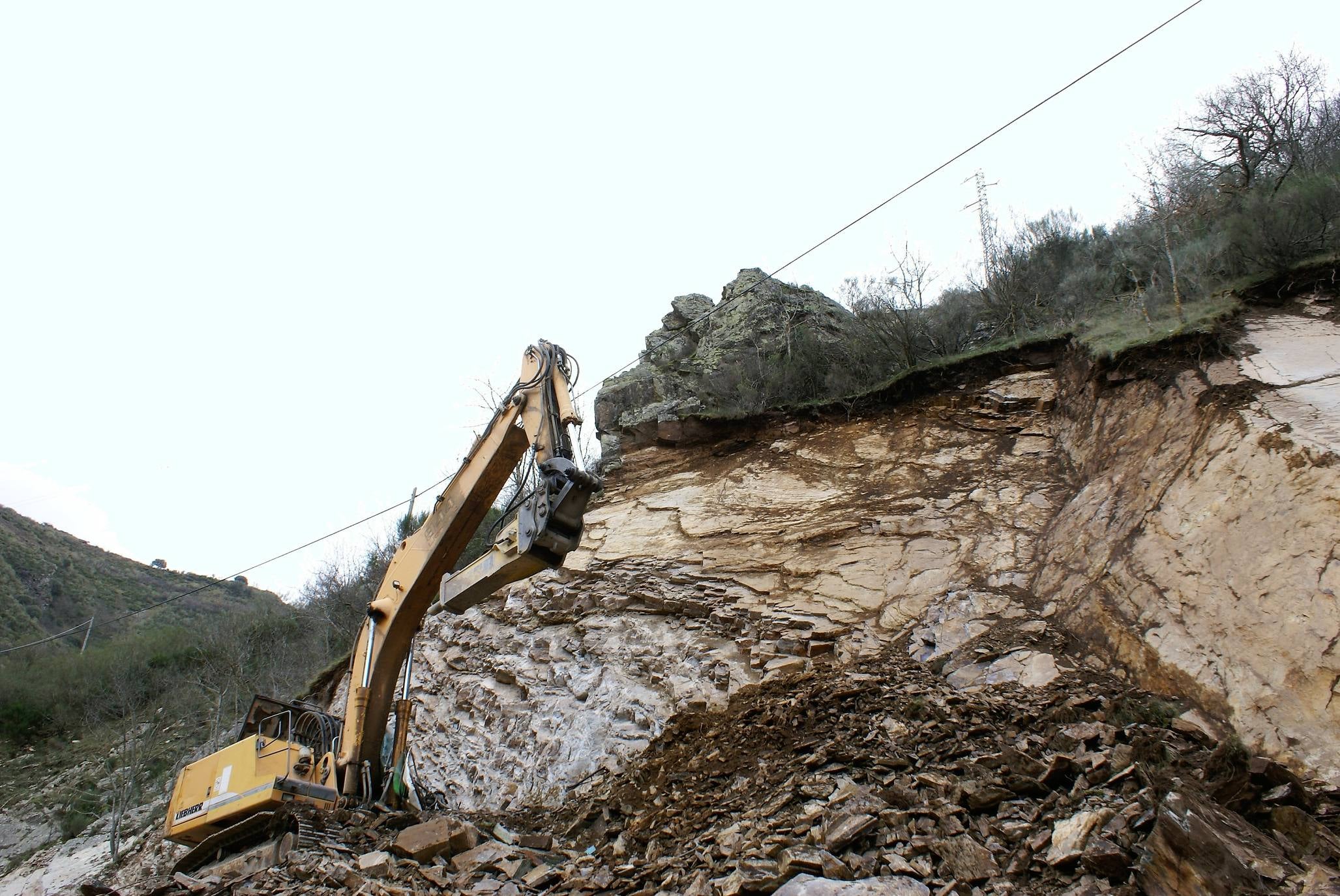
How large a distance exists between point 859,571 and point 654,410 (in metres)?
6.05

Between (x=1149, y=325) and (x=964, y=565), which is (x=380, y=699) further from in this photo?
(x=1149, y=325)

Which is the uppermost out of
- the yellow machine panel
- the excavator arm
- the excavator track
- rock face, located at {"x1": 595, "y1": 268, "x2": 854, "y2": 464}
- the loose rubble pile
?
Result: rock face, located at {"x1": 595, "y1": 268, "x2": 854, "y2": 464}

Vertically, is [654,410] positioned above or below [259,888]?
above

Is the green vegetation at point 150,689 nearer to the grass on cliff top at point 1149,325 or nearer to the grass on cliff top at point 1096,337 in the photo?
the grass on cliff top at point 1096,337

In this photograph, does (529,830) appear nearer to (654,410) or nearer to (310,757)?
(310,757)

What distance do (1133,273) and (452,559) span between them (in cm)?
1208

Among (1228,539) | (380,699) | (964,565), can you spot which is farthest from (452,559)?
(1228,539)

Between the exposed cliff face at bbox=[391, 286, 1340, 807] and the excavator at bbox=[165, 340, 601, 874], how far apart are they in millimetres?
2010

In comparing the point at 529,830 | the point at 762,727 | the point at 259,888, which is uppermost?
the point at 259,888

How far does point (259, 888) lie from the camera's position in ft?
18.4

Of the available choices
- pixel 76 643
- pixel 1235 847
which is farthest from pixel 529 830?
pixel 76 643

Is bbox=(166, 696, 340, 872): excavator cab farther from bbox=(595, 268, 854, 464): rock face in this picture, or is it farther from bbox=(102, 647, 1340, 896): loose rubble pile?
bbox=(595, 268, 854, 464): rock face

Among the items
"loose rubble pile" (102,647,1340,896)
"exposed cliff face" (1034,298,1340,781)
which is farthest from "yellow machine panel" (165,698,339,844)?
"exposed cliff face" (1034,298,1340,781)

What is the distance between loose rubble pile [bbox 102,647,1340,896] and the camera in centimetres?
401
